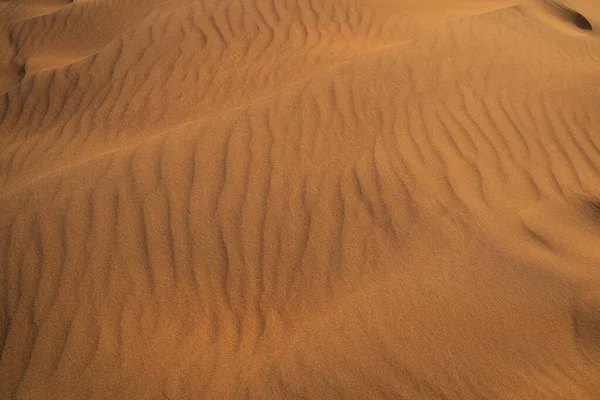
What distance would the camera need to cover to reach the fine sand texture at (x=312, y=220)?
2590 mm

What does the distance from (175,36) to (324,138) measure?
7.64 feet

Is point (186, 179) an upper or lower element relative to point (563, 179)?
upper

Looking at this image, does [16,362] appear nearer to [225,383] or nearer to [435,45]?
[225,383]

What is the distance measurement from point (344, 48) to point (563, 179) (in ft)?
7.57

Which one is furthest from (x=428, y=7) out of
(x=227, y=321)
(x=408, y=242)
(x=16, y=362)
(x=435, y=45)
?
(x=16, y=362)

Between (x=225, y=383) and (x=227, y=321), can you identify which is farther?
(x=227, y=321)

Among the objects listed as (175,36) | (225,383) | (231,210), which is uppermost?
(175,36)

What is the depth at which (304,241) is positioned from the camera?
3115mm

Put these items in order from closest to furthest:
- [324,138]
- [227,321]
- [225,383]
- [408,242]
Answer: [225,383] → [227,321] → [408,242] → [324,138]

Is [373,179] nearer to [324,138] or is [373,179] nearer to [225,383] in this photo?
[324,138]

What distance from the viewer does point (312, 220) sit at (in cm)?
321

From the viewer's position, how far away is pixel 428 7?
5.68 meters

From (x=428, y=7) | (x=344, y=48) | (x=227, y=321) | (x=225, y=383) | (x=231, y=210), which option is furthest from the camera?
(x=428, y=7)

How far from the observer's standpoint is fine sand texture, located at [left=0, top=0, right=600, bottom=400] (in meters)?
2.59
